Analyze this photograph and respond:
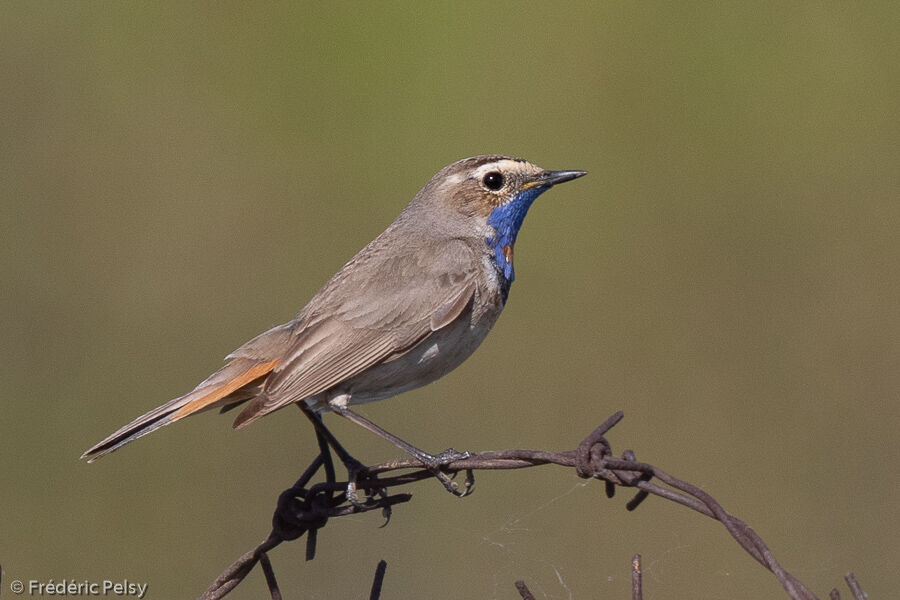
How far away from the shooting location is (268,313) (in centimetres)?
783

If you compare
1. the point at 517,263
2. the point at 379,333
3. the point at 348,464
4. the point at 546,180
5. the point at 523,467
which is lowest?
the point at 523,467

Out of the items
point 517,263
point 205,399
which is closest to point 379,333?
point 205,399

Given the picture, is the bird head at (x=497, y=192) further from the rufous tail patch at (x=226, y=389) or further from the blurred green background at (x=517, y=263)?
the blurred green background at (x=517, y=263)

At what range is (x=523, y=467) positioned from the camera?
11.5 ft

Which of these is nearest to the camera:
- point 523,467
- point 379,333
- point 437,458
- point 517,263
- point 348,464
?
point 523,467

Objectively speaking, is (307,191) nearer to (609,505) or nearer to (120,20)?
(120,20)

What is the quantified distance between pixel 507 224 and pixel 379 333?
941mm

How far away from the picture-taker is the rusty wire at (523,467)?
3.06m

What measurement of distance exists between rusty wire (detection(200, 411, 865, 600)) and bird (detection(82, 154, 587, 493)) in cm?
45

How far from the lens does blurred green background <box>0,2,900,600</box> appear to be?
666 centimetres

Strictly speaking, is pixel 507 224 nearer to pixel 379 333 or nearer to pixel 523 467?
pixel 379 333

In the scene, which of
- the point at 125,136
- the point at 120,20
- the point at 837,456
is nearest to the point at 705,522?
the point at 837,456

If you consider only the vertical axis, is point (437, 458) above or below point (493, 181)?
below

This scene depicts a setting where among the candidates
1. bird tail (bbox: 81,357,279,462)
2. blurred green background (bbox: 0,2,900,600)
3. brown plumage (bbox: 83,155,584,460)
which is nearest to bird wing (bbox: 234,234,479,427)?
brown plumage (bbox: 83,155,584,460)
